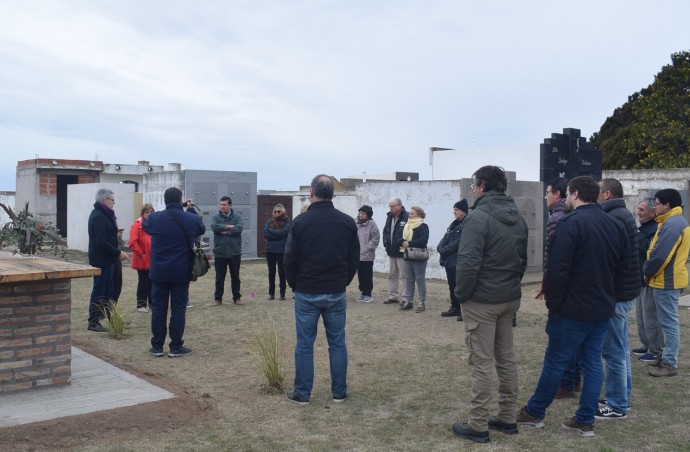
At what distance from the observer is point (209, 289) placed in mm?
13062

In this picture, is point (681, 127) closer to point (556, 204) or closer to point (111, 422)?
point (556, 204)

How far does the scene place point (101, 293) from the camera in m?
8.78

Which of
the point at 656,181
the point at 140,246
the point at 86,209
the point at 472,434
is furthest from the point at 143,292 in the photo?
the point at 656,181

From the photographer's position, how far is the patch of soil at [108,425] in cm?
478

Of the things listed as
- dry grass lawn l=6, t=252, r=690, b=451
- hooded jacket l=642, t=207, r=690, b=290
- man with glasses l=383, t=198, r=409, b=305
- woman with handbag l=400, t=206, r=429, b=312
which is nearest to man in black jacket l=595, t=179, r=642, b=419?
dry grass lawn l=6, t=252, r=690, b=451

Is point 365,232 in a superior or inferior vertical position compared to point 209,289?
superior

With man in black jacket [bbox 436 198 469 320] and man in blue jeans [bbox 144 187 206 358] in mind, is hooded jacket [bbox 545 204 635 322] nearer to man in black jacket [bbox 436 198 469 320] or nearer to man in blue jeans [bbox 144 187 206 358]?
man in blue jeans [bbox 144 187 206 358]

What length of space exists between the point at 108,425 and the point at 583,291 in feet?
11.8

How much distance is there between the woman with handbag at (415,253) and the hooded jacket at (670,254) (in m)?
4.12

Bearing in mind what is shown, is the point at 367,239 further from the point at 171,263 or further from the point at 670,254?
the point at 670,254

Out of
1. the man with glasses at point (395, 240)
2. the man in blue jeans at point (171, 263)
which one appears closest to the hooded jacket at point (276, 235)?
the man with glasses at point (395, 240)

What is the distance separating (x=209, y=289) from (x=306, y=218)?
7720 mm

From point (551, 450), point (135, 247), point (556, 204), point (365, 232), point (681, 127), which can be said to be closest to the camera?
point (551, 450)

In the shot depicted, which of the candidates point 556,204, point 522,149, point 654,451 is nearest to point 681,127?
point 522,149
